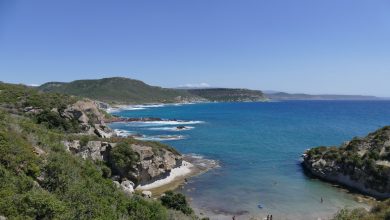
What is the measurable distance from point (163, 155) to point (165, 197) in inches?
617

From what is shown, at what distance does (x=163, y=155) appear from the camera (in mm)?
52812

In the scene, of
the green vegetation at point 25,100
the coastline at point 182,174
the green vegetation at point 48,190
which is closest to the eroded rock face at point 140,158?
the coastline at point 182,174

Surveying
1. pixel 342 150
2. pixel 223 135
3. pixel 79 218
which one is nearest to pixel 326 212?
pixel 342 150

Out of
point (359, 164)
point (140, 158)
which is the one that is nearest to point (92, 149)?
point (140, 158)

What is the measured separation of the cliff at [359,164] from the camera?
148 ft

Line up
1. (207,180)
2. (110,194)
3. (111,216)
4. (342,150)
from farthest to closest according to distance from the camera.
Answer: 1. (342,150)
2. (207,180)
3. (110,194)
4. (111,216)

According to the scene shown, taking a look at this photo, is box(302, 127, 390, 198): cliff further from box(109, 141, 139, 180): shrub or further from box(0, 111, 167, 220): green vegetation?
box(0, 111, 167, 220): green vegetation

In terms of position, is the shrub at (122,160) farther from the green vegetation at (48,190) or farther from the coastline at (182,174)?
the green vegetation at (48,190)

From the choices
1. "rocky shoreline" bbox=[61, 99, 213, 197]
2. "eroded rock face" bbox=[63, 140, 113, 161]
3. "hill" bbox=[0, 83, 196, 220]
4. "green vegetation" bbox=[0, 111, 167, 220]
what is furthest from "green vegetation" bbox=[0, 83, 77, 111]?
"green vegetation" bbox=[0, 111, 167, 220]

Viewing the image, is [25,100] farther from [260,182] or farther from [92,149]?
[260,182]

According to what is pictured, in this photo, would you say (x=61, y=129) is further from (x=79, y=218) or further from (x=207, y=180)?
(x=79, y=218)

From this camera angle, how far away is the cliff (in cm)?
4500

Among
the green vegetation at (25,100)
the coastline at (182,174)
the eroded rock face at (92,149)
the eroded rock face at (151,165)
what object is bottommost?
the coastline at (182,174)

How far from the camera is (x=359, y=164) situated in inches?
1900
